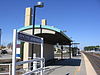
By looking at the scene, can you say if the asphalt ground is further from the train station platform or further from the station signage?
the station signage

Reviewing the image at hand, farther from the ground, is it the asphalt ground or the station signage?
the station signage

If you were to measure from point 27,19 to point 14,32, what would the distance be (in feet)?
41.3

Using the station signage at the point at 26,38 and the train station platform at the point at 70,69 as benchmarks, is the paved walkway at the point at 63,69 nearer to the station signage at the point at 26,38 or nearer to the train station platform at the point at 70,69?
the train station platform at the point at 70,69

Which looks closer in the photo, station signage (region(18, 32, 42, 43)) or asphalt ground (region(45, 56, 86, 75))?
station signage (region(18, 32, 42, 43))

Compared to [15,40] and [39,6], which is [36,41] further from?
[39,6]

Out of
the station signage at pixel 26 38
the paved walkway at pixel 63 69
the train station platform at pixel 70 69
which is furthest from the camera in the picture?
the train station platform at pixel 70 69

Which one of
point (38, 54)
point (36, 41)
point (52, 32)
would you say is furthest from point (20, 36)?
point (38, 54)

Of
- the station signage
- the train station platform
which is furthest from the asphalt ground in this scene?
the station signage

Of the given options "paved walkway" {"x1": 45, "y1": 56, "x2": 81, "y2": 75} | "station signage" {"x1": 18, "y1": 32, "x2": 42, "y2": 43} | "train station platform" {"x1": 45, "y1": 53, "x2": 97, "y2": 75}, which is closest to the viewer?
"station signage" {"x1": 18, "y1": 32, "x2": 42, "y2": 43}

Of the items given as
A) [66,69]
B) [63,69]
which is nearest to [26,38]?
[63,69]

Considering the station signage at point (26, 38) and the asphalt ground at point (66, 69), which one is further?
the asphalt ground at point (66, 69)

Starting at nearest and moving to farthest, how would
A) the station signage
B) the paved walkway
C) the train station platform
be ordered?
Result: the station signage < the paved walkway < the train station platform

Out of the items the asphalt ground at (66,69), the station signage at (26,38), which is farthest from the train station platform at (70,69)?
the station signage at (26,38)

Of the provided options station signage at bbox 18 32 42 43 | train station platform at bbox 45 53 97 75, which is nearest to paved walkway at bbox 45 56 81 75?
train station platform at bbox 45 53 97 75
